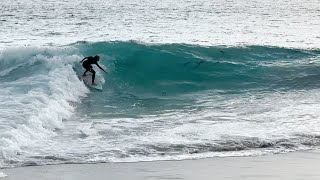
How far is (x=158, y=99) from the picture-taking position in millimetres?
18750

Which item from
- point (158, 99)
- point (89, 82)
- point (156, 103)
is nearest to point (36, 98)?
point (156, 103)

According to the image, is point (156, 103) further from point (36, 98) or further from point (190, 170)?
point (190, 170)

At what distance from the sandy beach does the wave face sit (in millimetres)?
439

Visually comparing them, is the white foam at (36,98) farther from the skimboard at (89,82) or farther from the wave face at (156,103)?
the skimboard at (89,82)

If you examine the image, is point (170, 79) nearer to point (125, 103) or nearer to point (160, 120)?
point (125, 103)

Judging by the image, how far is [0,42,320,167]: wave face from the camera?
10.6 meters

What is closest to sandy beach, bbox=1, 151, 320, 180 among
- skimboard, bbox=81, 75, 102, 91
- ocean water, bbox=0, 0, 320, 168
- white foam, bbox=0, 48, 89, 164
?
ocean water, bbox=0, 0, 320, 168

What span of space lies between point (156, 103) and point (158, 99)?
1.02 meters

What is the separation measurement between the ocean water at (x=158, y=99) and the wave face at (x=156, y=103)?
0.03 metres

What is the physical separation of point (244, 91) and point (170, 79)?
10.8 ft

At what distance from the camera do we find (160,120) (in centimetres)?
1387

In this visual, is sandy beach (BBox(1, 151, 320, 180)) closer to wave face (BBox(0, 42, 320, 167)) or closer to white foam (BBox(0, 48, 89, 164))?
wave face (BBox(0, 42, 320, 167))

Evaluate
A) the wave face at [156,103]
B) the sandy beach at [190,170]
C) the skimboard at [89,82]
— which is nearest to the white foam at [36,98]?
the wave face at [156,103]

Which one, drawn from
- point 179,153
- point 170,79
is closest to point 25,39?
point 170,79
